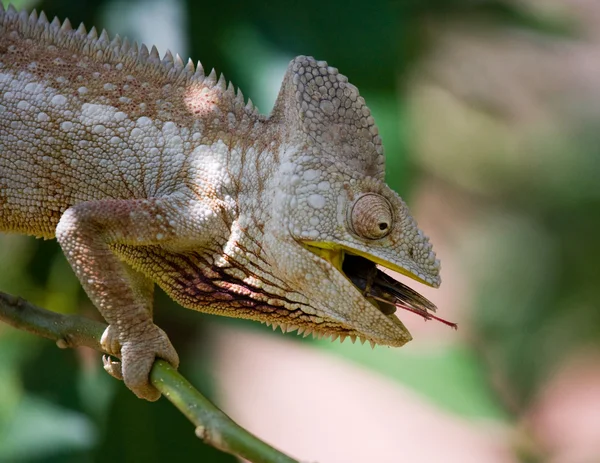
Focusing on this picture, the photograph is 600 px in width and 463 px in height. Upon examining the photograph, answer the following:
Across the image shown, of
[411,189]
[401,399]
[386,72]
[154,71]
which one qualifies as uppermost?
[386,72]

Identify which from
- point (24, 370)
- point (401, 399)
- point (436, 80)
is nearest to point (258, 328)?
Answer: point (401, 399)

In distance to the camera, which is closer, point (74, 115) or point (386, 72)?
point (74, 115)

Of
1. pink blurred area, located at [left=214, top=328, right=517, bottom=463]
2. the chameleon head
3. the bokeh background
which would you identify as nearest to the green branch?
the chameleon head

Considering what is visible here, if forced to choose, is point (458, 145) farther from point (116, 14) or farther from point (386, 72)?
point (116, 14)

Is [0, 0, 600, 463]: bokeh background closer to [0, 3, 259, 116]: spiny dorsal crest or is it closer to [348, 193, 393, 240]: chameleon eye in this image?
[0, 3, 259, 116]: spiny dorsal crest

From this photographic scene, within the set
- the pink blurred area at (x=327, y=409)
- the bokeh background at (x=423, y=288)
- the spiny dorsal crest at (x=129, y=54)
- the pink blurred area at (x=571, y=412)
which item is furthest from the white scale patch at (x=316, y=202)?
the pink blurred area at (x=571, y=412)

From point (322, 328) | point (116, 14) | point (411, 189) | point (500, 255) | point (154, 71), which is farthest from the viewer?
point (500, 255)

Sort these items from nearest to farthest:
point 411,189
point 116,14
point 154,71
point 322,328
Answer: point 322,328 < point 154,71 < point 116,14 < point 411,189
